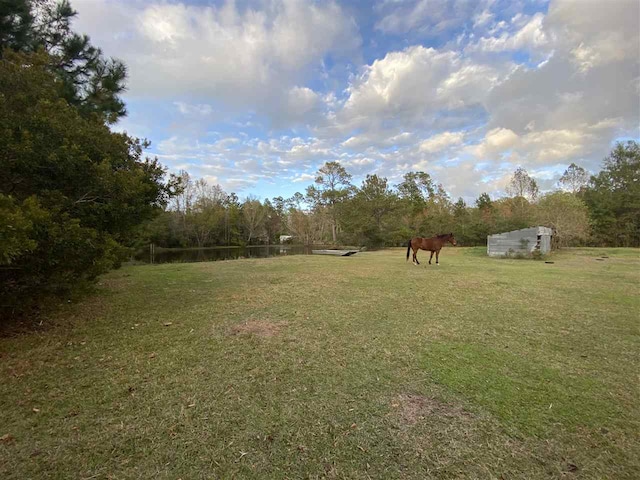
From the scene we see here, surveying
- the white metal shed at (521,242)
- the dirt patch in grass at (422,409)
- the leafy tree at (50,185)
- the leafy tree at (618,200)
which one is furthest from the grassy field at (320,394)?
the leafy tree at (618,200)

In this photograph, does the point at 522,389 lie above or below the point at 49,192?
below

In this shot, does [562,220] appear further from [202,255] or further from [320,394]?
[202,255]

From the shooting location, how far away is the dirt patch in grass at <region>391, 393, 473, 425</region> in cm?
217

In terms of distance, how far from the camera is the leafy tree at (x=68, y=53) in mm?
4996

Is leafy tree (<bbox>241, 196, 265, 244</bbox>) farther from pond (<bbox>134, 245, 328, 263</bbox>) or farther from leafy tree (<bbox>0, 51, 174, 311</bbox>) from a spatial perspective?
leafy tree (<bbox>0, 51, 174, 311</bbox>)

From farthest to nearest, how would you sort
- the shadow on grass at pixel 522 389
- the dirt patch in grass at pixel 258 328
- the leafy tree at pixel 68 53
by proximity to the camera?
the leafy tree at pixel 68 53 < the dirt patch in grass at pixel 258 328 < the shadow on grass at pixel 522 389

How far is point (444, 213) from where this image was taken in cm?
3194

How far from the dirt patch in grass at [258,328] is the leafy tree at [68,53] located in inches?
172

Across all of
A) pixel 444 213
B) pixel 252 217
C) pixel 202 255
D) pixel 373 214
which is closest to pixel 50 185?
pixel 202 255

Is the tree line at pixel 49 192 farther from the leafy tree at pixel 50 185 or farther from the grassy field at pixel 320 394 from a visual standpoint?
the grassy field at pixel 320 394

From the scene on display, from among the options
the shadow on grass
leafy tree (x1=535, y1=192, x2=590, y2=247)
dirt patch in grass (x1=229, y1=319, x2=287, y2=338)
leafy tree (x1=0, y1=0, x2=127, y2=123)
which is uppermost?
leafy tree (x1=0, y1=0, x2=127, y2=123)

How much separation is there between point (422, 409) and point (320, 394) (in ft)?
2.61

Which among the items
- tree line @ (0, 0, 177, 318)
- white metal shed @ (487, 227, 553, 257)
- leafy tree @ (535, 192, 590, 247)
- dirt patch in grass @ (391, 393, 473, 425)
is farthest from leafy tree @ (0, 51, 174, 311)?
leafy tree @ (535, 192, 590, 247)

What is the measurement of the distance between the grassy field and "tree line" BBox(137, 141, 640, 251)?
65.0ft
